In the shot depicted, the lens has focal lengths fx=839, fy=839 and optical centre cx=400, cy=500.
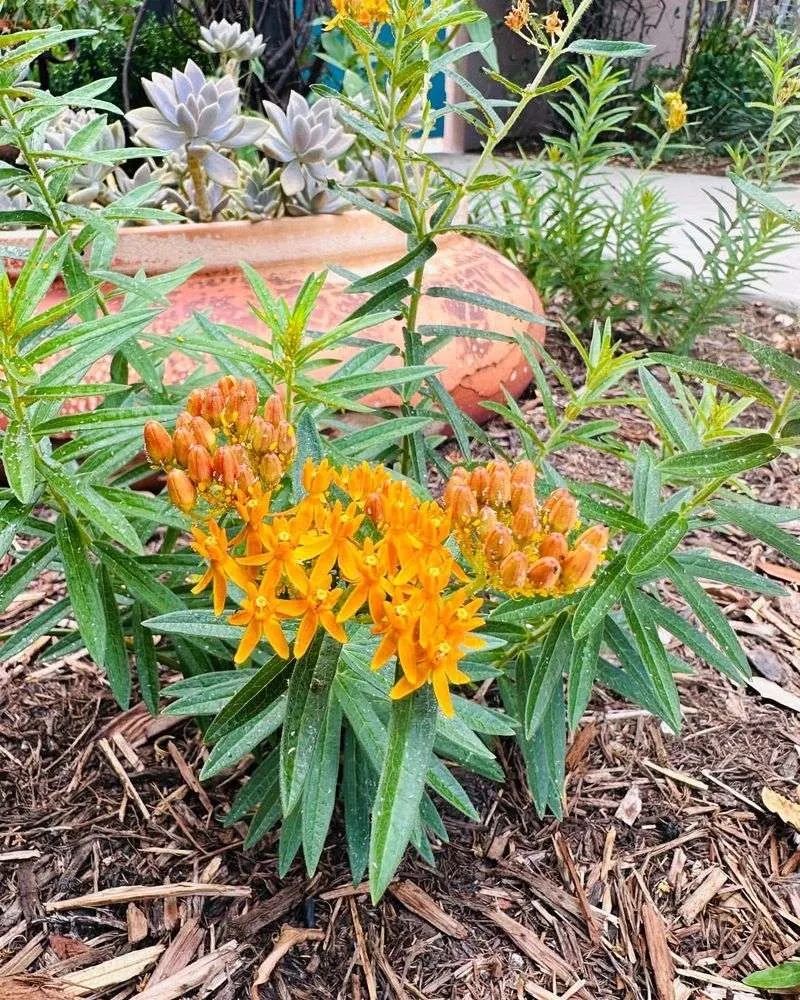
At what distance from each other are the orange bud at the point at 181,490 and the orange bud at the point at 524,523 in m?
0.35

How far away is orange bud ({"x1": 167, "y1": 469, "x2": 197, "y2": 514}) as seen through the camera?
90 cm

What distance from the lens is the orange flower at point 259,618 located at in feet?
2.57

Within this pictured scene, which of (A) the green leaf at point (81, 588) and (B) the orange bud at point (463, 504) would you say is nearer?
(B) the orange bud at point (463, 504)

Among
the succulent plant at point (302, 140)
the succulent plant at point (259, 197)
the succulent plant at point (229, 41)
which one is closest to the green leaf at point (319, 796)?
the succulent plant at point (302, 140)

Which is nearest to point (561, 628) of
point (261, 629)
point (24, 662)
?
point (261, 629)

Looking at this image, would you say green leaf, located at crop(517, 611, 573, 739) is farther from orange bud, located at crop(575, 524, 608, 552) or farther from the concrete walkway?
the concrete walkway

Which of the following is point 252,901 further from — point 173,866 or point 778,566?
point 778,566

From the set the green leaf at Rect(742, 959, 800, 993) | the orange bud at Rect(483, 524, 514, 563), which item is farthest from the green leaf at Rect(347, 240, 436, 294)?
the green leaf at Rect(742, 959, 800, 993)

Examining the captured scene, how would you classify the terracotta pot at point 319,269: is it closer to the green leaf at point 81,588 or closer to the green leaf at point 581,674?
the green leaf at point 81,588

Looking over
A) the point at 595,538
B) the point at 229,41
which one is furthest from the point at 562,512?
the point at 229,41

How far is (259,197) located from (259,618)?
206 cm

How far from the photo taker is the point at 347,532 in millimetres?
796

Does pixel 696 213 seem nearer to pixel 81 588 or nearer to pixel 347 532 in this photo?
pixel 81 588

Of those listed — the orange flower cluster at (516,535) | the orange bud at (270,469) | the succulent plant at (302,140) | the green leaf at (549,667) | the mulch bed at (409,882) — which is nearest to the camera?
the orange flower cluster at (516,535)
